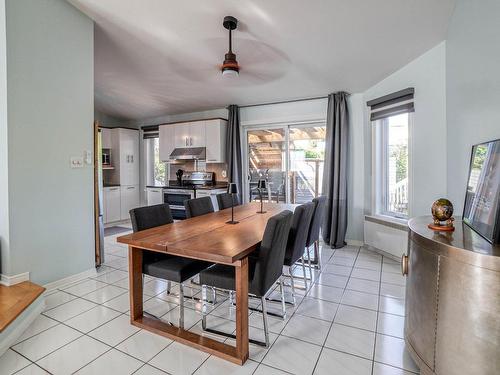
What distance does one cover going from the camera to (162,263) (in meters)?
2.28

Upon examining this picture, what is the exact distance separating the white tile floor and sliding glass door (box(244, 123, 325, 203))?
7.23ft

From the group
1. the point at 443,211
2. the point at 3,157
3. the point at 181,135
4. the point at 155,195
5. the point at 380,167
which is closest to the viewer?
the point at 443,211

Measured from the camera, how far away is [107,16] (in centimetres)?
306

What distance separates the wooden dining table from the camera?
5.85ft

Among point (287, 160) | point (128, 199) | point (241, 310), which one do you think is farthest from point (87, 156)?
point (128, 199)

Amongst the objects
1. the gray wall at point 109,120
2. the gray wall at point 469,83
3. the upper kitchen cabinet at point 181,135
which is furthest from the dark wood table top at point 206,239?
the gray wall at point 109,120

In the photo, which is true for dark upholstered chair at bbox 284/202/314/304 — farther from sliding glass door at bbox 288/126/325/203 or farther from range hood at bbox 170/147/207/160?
range hood at bbox 170/147/207/160

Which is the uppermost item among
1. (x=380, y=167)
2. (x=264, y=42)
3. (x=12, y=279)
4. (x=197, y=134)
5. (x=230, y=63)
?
(x=264, y=42)

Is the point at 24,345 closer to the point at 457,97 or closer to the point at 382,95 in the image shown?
the point at 457,97

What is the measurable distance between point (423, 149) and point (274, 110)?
2.62 metres

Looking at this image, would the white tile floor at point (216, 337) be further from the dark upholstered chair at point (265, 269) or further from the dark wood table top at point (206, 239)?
the dark wood table top at point (206, 239)

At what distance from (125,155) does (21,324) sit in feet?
15.4

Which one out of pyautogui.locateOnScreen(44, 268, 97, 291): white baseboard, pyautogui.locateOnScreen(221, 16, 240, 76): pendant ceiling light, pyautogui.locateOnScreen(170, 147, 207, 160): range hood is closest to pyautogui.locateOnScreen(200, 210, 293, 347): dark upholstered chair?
pyautogui.locateOnScreen(221, 16, 240, 76): pendant ceiling light

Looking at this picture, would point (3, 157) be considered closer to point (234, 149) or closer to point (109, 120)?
point (234, 149)
